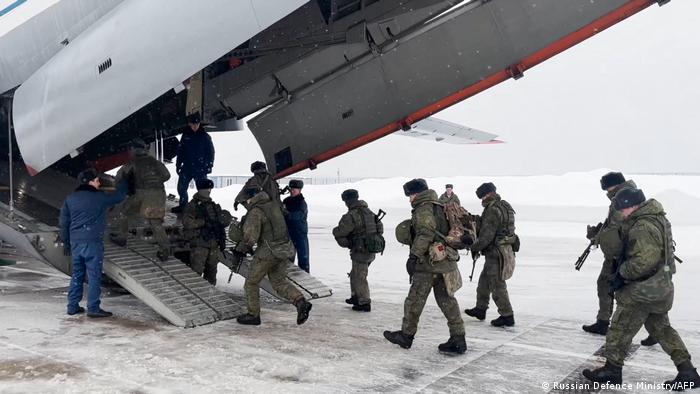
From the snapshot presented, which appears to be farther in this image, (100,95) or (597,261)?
(597,261)

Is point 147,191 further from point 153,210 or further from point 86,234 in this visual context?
point 86,234

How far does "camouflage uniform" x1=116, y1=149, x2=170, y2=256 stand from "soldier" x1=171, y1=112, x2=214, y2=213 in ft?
5.14

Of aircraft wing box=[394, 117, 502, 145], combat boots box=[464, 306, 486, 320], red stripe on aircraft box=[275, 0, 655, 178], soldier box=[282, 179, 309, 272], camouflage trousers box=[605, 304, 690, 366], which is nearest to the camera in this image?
camouflage trousers box=[605, 304, 690, 366]

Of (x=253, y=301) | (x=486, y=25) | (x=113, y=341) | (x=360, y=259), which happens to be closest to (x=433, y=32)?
(x=486, y=25)

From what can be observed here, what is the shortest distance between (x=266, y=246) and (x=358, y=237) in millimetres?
1296

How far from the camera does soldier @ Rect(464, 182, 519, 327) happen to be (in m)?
5.64

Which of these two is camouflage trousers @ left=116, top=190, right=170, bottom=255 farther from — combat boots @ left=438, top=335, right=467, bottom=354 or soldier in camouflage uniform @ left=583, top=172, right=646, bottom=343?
soldier in camouflage uniform @ left=583, top=172, right=646, bottom=343

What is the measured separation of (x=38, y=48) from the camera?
732cm

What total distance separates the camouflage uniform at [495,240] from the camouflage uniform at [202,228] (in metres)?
3.02

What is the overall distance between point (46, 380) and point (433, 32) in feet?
16.3

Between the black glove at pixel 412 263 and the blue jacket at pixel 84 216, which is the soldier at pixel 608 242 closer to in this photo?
the black glove at pixel 412 263

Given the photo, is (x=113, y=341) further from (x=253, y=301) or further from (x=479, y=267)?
(x=479, y=267)

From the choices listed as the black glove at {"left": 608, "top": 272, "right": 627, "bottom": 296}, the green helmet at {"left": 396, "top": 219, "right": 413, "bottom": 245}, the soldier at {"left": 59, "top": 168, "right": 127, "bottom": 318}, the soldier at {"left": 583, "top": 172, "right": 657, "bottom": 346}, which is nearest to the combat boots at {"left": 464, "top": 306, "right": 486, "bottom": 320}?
the soldier at {"left": 583, "top": 172, "right": 657, "bottom": 346}

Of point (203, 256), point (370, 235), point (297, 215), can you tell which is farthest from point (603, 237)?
Answer: point (203, 256)
